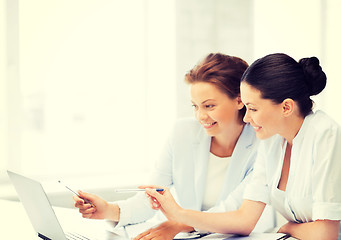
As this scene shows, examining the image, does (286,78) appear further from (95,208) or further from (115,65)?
(115,65)

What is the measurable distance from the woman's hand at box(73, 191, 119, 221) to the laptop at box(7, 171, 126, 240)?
0.38 ft

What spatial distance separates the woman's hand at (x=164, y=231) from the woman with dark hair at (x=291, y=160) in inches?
1.8

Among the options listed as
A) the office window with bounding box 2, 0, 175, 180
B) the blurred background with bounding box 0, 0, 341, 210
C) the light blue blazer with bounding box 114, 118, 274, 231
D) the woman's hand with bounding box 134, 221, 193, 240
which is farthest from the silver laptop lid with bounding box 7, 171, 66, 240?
the office window with bounding box 2, 0, 175, 180

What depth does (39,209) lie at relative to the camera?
1351mm

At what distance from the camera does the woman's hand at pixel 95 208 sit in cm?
Result: 161

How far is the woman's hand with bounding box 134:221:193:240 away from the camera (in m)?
1.52

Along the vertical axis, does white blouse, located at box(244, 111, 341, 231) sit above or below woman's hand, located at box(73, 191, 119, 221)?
above

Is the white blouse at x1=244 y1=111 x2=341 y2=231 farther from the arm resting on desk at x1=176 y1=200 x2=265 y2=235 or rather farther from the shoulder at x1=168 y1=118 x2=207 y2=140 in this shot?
the shoulder at x1=168 y1=118 x2=207 y2=140

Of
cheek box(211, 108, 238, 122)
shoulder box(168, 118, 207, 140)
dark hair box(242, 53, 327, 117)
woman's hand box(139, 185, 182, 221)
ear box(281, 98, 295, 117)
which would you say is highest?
dark hair box(242, 53, 327, 117)

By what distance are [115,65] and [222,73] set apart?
68.2 inches

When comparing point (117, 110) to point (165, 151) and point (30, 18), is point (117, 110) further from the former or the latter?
point (165, 151)

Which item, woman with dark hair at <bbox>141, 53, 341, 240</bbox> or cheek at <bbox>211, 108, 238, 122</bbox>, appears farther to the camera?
cheek at <bbox>211, 108, 238, 122</bbox>

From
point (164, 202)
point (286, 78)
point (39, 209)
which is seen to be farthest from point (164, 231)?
point (286, 78)

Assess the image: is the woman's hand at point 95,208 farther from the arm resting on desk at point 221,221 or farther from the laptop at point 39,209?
the arm resting on desk at point 221,221
